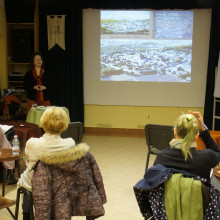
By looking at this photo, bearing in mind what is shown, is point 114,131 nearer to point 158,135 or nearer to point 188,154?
point 158,135

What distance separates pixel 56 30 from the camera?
283 inches

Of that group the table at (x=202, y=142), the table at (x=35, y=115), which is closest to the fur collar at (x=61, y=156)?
the table at (x=202, y=142)

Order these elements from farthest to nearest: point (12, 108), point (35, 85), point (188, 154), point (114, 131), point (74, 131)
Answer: point (114, 131), point (12, 108), point (35, 85), point (74, 131), point (188, 154)

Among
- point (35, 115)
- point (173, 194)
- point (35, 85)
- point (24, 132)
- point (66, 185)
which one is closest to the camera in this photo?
point (173, 194)

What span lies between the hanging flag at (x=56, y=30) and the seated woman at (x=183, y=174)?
5211mm

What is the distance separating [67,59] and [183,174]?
5372 mm

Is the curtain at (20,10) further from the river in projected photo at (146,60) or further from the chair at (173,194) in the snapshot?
the chair at (173,194)

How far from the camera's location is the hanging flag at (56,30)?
7.16 metres

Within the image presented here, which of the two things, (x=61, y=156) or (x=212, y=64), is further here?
(x=212, y=64)

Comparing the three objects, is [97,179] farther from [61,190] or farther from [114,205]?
[114,205]

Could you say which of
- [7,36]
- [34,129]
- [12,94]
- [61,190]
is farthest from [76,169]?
[7,36]

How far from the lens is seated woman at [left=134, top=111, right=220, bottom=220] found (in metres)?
2.19

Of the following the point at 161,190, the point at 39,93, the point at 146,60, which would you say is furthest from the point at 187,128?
the point at 146,60

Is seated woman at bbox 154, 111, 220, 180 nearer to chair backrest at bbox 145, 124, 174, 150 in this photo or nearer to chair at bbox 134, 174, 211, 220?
chair at bbox 134, 174, 211, 220
